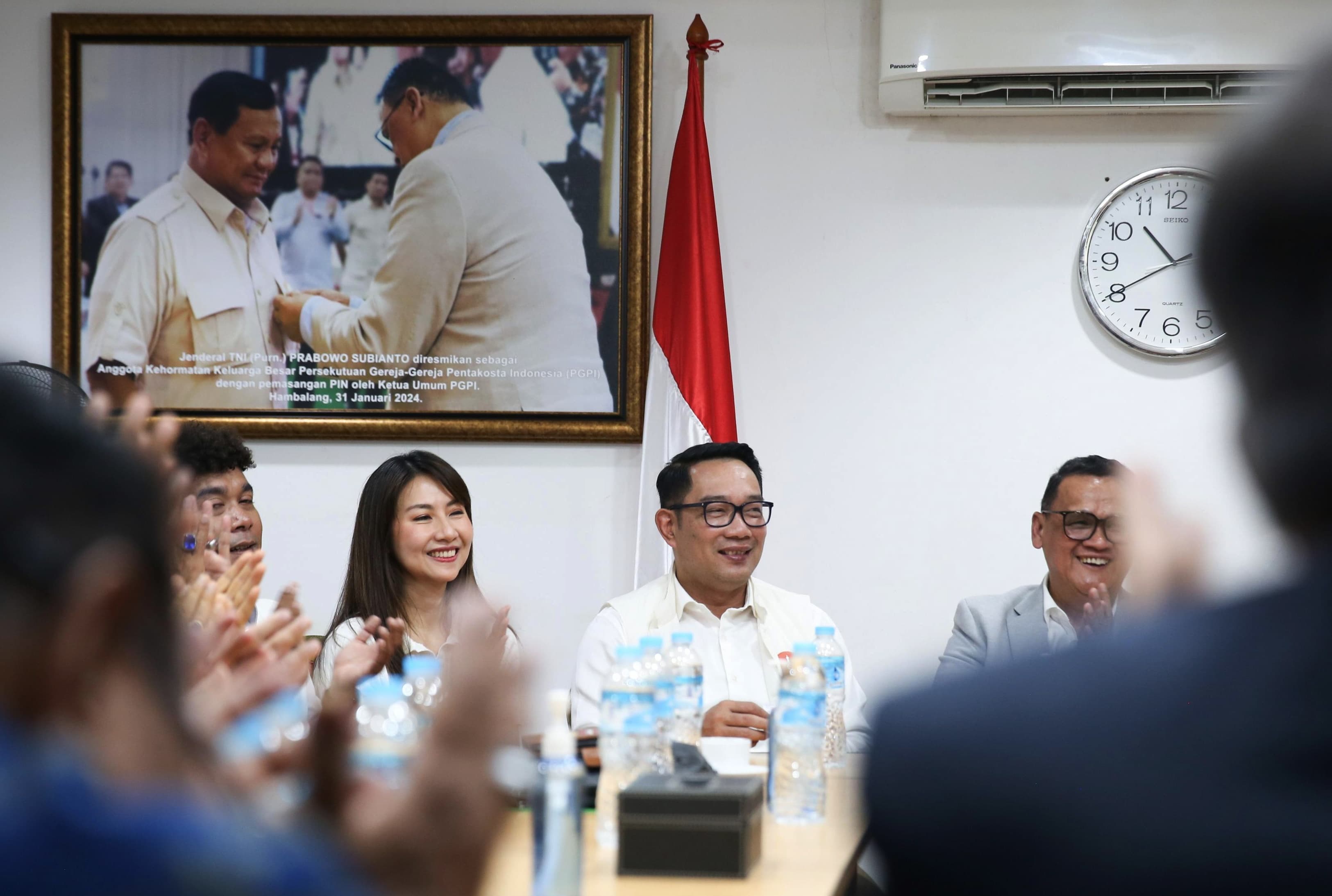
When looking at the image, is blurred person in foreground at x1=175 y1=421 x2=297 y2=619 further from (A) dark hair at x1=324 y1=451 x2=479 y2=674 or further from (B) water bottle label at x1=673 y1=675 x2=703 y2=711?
(B) water bottle label at x1=673 y1=675 x2=703 y2=711

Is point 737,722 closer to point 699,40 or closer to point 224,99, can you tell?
point 699,40

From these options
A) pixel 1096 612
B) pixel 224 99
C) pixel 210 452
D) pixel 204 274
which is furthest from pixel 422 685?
pixel 224 99

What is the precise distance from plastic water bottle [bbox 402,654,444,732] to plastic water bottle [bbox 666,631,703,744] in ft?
1.86

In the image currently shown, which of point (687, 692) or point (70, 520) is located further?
point (687, 692)

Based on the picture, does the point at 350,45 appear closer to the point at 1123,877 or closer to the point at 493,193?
the point at 493,193

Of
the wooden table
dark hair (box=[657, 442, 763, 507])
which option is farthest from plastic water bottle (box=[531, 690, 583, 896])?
dark hair (box=[657, 442, 763, 507])

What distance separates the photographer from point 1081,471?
3.59m

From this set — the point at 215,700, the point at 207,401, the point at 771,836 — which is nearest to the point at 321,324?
the point at 207,401

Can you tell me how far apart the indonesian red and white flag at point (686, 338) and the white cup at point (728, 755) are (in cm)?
137

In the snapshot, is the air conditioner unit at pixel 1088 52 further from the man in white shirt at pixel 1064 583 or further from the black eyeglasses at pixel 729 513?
the black eyeglasses at pixel 729 513

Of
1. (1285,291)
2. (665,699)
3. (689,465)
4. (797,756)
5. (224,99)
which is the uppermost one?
(224,99)

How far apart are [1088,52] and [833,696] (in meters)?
2.21

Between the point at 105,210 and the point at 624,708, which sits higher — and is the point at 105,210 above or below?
above

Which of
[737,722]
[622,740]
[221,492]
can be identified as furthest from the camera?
[221,492]
